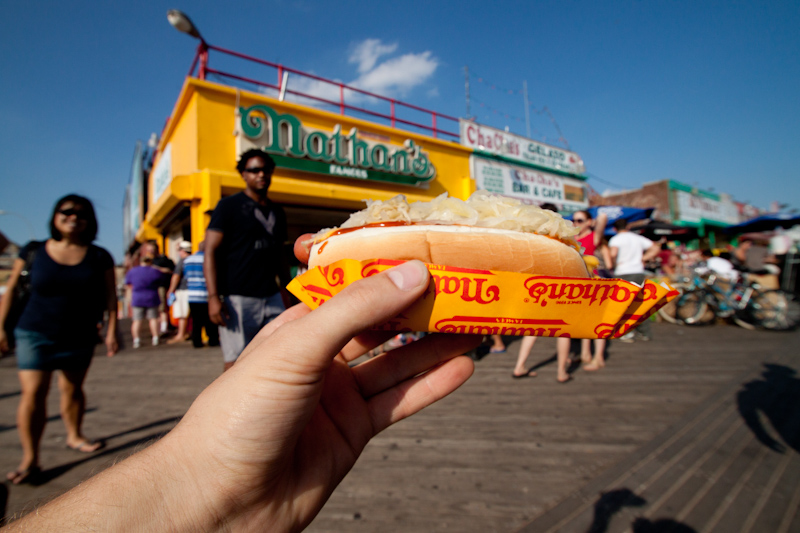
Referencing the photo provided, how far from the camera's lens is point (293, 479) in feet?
3.59

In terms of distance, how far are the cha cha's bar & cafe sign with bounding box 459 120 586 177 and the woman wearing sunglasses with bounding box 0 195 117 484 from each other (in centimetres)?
1047

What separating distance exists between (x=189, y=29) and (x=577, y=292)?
29.0ft

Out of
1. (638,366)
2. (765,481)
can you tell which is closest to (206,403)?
(765,481)

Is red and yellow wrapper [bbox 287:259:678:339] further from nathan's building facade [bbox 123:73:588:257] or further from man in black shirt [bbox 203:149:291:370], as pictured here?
nathan's building facade [bbox 123:73:588:257]

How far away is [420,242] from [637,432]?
3.10m

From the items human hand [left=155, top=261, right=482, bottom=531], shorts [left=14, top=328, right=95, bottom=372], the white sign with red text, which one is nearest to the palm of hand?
human hand [left=155, top=261, right=482, bottom=531]

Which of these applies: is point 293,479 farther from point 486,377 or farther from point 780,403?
point 780,403

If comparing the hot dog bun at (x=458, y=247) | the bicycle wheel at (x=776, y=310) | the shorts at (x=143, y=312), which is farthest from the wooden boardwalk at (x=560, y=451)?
the bicycle wheel at (x=776, y=310)

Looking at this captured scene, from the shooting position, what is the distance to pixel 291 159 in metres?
8.12

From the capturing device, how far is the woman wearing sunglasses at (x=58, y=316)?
2.57 m

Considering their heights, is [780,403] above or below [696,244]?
below

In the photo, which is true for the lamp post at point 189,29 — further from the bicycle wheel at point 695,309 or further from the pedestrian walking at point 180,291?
the bicycle wheel at point 695,309

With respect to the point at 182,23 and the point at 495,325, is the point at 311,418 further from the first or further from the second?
the point at 182,23

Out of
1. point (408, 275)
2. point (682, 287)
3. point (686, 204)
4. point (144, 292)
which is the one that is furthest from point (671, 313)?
point (686, 204)
